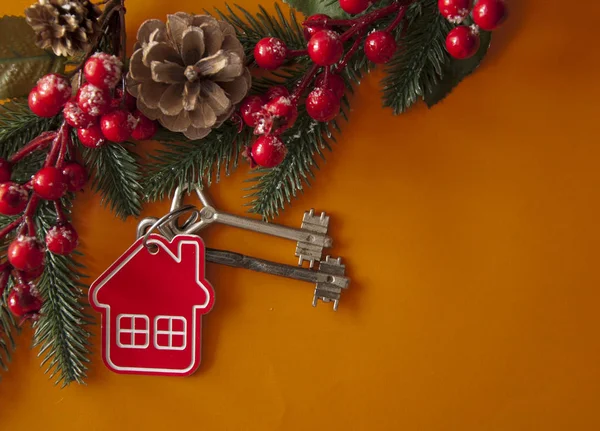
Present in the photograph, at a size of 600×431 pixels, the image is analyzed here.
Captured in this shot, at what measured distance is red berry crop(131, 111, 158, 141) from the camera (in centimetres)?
64

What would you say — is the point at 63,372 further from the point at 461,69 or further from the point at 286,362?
the point at 461,69

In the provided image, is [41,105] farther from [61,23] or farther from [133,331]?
[133,331]

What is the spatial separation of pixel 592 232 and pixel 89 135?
2.13ft

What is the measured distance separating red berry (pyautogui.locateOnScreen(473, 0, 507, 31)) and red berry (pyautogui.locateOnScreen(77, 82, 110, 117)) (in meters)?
0.39

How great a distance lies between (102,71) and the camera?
56cm

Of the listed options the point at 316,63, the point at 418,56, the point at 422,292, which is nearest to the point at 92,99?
the point at 316,63

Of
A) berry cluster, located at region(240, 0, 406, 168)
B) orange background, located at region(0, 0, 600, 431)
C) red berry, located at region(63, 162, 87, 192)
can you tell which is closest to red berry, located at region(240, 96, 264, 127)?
berry cluster, located at region(240, 0, 406, 168)

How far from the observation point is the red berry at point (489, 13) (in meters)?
0.57

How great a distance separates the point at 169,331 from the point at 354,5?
458mm

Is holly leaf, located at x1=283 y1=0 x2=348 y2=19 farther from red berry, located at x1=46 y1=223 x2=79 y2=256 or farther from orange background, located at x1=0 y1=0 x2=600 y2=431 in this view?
red berry, located at x1=46 y1=223 x2=79 y2=256

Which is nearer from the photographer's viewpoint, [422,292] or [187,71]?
A: [187,71]

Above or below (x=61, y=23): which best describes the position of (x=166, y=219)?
below

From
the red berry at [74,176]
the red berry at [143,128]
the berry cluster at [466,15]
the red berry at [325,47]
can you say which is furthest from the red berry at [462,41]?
the red berry at [74,176]

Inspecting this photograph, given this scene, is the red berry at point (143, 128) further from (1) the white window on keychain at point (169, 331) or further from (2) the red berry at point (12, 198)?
(1) the white window on keychain at point (169, 331)
